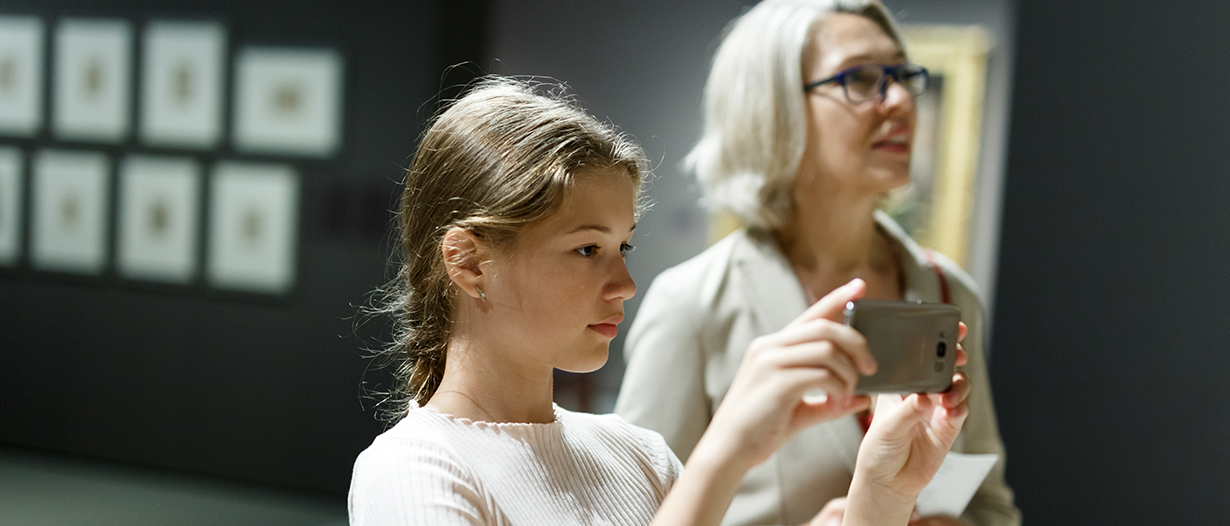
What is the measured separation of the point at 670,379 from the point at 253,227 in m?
1.90

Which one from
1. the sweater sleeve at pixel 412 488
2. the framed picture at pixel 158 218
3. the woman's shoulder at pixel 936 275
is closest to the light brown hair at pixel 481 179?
the sweater sleeve at pixel 412 488

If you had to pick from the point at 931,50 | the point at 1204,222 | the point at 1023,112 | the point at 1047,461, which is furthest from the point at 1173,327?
the point at 931,50

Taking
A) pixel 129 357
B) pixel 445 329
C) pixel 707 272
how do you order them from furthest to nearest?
pixel 129 357 → pixel 707 272 → pixel 445 329

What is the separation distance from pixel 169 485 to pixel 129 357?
1.45ft

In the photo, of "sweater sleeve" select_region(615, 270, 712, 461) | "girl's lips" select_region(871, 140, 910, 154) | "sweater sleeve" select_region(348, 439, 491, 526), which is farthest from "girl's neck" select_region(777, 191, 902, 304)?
"sweater sleeve" select_region(348, 439, 491, 526)

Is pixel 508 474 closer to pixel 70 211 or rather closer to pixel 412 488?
pixel 412 488

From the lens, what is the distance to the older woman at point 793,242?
6.20ft

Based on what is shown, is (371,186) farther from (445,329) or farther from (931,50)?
(445,329)

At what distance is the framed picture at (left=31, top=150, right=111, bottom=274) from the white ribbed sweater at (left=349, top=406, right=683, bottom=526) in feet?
5.63

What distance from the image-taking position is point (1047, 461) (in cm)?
297

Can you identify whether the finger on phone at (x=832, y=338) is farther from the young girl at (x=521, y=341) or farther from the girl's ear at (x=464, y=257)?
the girl's ear at (x=464, y=257)

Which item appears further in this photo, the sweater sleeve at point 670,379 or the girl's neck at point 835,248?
the girl's neck at point 835,248

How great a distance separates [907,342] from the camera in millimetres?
992

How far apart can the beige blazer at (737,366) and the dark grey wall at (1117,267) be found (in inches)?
42.1
